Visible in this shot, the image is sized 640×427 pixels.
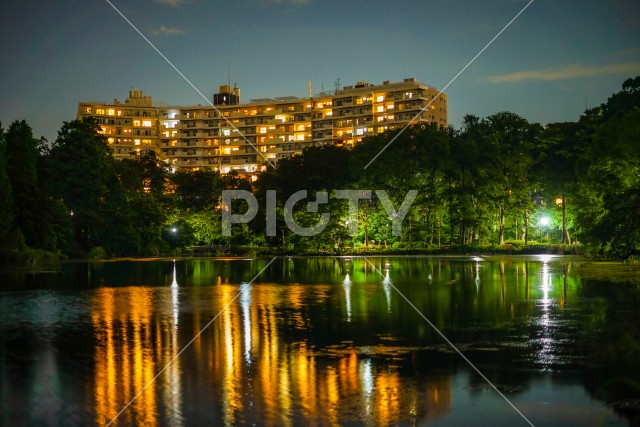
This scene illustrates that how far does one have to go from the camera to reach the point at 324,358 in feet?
59.7

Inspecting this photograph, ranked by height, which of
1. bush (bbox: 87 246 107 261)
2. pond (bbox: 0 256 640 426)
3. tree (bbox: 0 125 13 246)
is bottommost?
pond (bbox: 0 256 640 426)

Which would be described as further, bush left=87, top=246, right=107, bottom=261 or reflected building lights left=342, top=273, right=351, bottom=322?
bush left=87, top=246, right=107, bottom=261

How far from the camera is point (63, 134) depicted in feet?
287

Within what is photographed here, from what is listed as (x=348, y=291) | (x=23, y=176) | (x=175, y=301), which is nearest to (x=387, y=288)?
(x=348, y=291)

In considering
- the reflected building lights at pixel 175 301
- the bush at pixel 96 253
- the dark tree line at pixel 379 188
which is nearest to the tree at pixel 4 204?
the dark tree line at pixel 379 188

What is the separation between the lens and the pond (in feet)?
43.9

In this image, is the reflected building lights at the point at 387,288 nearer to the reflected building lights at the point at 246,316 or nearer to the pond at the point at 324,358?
the pond at the point at 324,358

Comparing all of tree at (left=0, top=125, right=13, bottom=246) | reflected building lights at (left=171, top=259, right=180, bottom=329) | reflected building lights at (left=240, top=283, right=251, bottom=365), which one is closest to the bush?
tree at (left=0, top=125, right=13, bottom=246)

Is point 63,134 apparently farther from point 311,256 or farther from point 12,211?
point 311,256

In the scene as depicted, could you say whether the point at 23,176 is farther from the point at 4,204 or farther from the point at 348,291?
the point at 348,291

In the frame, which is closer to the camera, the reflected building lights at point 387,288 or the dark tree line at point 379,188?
the reflected building lights at point 387,288

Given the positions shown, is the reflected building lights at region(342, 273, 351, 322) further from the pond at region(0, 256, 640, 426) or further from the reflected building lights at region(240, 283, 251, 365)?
the reflected building lights at region(240, 283, 251, 365)

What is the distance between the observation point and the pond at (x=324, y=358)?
13.4m

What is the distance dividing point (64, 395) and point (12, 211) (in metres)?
54.2
